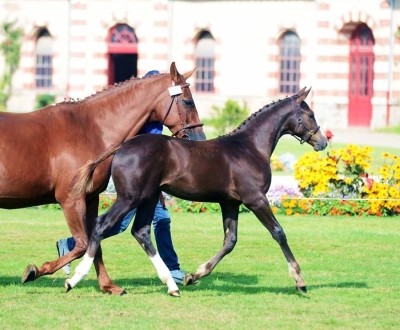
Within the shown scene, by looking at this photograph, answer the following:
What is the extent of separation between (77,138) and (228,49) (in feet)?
94.8

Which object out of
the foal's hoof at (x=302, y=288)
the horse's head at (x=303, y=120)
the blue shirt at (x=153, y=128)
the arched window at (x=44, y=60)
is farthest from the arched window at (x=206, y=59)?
the foal's hoof at (x=302, y=288)

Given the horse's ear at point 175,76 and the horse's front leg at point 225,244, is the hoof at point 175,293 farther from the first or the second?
the horse's ear at point 175,76

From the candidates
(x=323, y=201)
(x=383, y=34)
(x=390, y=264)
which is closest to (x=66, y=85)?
(x=383, y=34)

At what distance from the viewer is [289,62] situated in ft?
124

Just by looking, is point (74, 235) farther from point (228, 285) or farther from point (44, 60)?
point (44, 60)

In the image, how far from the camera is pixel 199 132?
34.0 feet

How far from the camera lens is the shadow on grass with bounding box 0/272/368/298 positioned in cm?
1020

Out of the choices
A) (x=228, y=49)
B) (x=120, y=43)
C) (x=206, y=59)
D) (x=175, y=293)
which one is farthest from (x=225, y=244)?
(x=120, y=43)

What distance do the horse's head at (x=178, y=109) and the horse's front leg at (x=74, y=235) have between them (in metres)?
1.25

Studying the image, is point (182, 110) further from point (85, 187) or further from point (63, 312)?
point (63, 312)

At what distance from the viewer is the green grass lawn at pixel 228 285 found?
8.76m

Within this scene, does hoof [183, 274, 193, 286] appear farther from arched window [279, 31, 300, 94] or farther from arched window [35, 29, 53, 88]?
arched window [35, 29, 53, 88]

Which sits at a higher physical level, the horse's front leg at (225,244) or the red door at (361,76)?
the red door at (361,76)

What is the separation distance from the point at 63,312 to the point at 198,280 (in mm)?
2026
